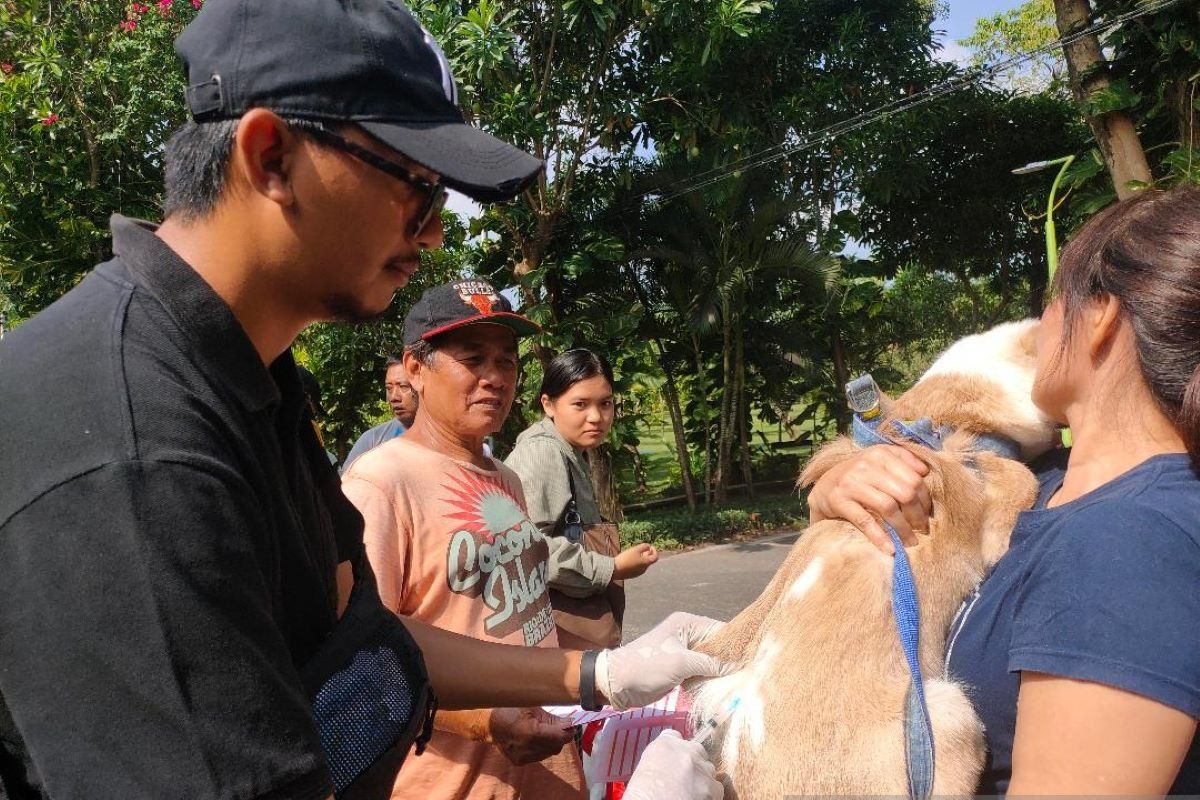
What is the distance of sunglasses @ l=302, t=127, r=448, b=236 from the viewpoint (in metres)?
1.00

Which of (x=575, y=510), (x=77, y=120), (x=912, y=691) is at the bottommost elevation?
(x=575, y=510)

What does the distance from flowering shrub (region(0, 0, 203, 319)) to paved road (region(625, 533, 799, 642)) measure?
23.0 feet

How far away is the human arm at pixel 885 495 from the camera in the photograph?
4.98ft

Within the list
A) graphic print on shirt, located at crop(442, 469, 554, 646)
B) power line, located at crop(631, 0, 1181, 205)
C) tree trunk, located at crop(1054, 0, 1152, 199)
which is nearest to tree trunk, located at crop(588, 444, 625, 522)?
power line, located at crop(631, 0, 1181, 205)

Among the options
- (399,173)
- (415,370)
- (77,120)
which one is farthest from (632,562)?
(77,120)

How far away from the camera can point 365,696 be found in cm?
106

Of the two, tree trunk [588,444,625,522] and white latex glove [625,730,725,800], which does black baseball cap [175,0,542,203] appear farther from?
tree trunk [588,444,625,522]

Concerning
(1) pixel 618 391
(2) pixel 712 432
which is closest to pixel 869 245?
(2) pixel 712 432

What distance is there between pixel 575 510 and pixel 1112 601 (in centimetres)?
271

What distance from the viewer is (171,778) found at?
29.1 inches

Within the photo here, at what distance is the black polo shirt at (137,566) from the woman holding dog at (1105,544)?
962 millimetres

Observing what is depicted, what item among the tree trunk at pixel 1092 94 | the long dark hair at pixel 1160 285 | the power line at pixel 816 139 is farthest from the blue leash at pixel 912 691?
the power line at pixel 816 139

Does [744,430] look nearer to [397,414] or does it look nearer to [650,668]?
[397,414]

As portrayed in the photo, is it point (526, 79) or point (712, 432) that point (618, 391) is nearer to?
point (712, 432)
